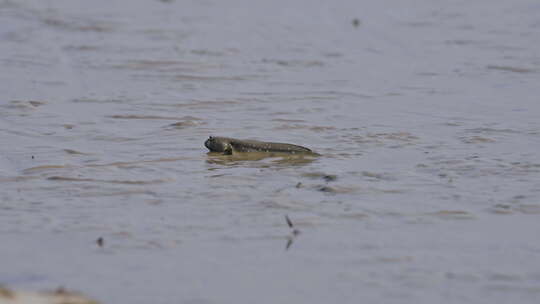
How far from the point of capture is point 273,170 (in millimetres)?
7117

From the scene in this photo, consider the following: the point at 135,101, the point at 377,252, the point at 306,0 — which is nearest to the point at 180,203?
the point at 377,252

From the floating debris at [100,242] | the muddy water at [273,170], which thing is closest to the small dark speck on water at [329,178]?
the muddy water at [273,170]

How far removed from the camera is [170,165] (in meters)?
7.34

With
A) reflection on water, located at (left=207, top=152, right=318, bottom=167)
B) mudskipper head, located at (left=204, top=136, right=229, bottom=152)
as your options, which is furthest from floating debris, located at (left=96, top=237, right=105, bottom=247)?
mudskipper head, located at (left=204, top=136, right=229, bottom=152)

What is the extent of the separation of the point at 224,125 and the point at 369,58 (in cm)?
470

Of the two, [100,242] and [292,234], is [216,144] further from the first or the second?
[100,242]

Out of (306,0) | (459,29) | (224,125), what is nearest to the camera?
(224,125)

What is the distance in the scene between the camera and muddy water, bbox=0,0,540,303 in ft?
16.2

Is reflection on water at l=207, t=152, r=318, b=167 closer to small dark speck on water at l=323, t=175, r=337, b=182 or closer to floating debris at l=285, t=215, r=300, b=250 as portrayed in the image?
small dark speck on water at l=323, t=175, r=337, b=182

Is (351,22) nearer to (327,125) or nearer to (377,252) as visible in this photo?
(327,125)

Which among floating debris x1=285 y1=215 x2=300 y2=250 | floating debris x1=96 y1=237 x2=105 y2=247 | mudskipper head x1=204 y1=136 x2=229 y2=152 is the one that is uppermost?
mudskipper head x1=204 y1=136 x2=229 y2=152

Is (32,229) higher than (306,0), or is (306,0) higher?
(306,0)

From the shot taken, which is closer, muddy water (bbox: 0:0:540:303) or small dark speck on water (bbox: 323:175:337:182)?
muddy water (bbox: 0:0:540:303)

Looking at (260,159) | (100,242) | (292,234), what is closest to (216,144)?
(260,159)
